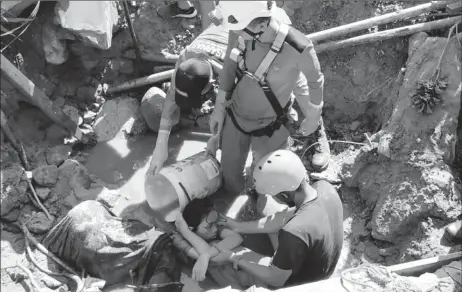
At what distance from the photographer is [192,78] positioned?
469cm

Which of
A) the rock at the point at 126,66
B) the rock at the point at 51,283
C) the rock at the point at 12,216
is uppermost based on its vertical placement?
the rock at the point at 126,66

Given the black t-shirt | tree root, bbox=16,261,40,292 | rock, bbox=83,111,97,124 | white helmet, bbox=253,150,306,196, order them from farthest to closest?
rock, bbox=83,111,97,124 < tree root, bbox=16,261,40,292 < white helmet, bbox=253,150,306,196 < the black t-shirt

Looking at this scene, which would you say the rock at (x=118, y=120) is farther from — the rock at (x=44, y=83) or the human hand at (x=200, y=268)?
the human hand at (x=200, y=268)

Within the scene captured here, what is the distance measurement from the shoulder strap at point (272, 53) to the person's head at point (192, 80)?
47 centimetres

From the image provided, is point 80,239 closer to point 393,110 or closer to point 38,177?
point 38,177

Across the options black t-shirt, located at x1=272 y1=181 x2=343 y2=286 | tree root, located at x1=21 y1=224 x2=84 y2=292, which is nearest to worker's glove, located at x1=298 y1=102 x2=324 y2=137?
black t-shirt, located at x1=272 y1=181 x2=343 y2=286

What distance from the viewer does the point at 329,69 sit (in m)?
6.03

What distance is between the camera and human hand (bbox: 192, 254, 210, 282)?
14.6 ft

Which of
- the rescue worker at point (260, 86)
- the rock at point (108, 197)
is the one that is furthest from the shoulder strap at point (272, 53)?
the rock at point (108, 197)

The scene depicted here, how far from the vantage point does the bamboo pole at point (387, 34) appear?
5.55m

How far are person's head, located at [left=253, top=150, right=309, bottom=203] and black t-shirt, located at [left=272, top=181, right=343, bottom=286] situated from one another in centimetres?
18

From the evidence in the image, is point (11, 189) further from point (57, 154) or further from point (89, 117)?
point (89, 117)

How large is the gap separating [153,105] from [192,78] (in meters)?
1.38

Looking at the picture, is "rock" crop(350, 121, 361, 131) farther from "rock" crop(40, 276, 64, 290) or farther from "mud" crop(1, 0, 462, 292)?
"rock" crop(40, 276, 64, 290)
